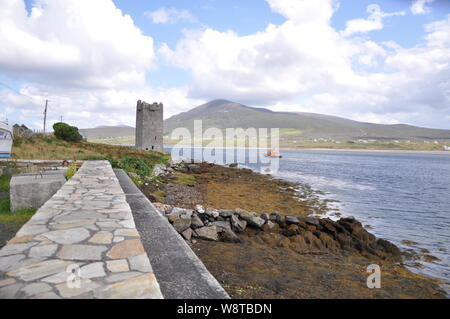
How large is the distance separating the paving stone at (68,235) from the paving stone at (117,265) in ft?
2.43

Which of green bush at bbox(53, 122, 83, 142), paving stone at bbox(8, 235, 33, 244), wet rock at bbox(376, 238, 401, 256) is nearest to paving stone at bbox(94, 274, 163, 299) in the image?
paving stone at bbox(8, 235, 33, 244)

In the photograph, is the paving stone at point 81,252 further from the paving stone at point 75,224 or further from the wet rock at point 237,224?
the wet rock at point 237,224

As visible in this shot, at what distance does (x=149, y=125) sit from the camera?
134 ft

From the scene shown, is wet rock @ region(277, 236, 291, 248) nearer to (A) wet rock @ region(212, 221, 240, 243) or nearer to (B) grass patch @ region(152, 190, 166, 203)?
(A) wet rock @ region(212, 221, 240, 243)

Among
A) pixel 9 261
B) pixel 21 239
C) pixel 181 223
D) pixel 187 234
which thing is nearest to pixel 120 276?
pixel 9 261

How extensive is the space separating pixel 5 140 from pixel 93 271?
627 inches

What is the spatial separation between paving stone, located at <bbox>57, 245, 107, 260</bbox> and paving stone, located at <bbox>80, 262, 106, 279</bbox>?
0.16 metres

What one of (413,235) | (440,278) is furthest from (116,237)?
(413,235)

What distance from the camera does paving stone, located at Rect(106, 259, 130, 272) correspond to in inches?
96.2

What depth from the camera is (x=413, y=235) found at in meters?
A: 11.4

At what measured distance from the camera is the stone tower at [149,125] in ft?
133

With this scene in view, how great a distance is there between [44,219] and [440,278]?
8.98 metres

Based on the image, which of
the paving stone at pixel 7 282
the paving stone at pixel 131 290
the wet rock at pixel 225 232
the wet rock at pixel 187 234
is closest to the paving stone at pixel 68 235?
the paving stone at pixel 7 282
